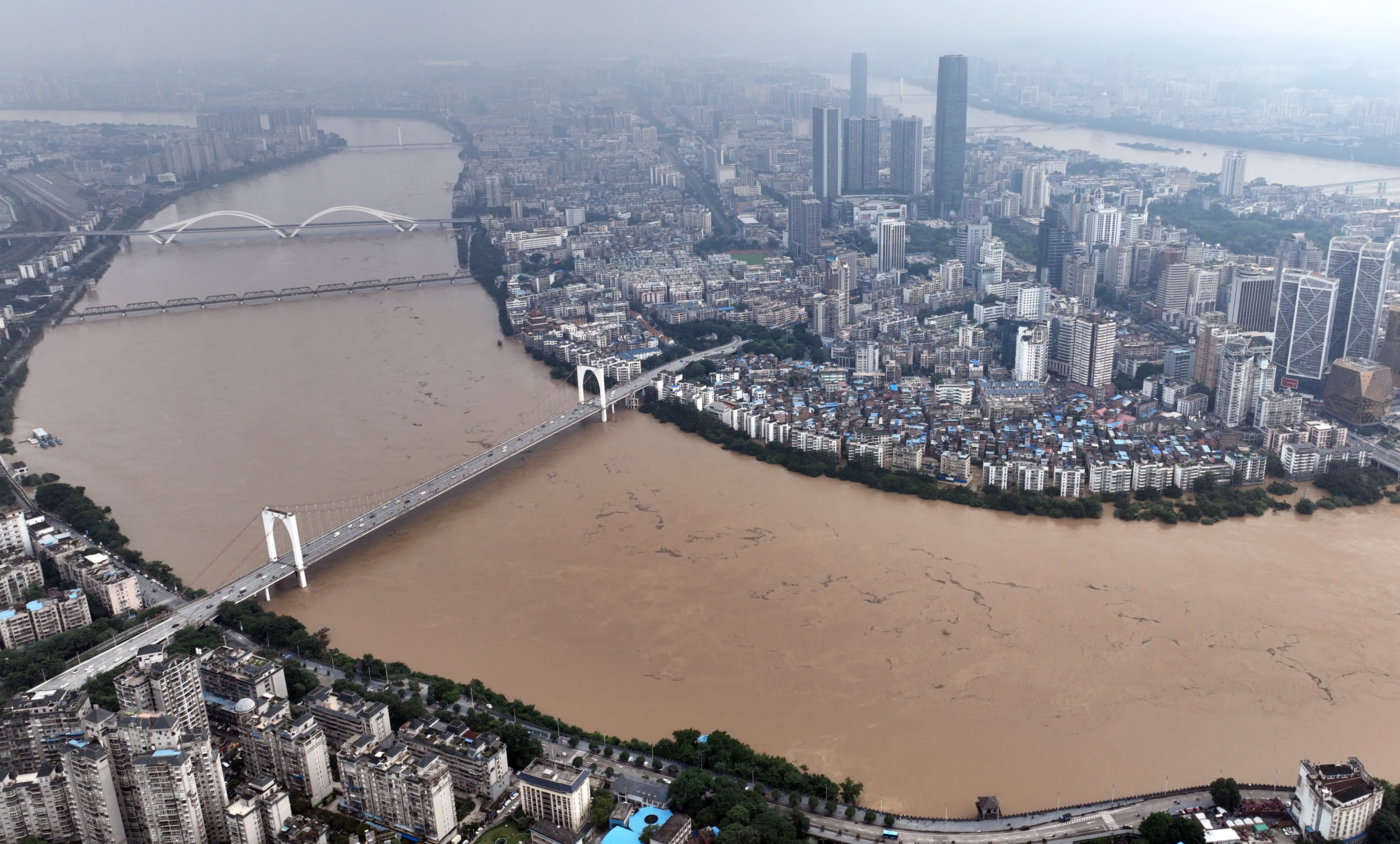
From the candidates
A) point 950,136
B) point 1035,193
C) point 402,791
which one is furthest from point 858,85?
point 402,791

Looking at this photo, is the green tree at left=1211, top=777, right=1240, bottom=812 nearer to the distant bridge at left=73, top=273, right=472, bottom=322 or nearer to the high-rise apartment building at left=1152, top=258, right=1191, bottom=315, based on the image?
the high-rise apartment building at left=1152, top=258, right=1191, bottom=315

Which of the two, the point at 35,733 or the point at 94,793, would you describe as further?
the point at 35,733

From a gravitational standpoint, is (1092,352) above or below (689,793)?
above

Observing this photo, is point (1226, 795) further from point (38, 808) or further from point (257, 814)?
point (38, 808)

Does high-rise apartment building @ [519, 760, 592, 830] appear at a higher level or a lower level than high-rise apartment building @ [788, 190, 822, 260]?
lower

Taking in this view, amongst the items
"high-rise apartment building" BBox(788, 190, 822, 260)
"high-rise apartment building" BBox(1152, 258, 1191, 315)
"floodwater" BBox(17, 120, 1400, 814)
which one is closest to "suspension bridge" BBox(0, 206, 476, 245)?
"high-rise apartment building" BBox(788, 190, 822, 260)

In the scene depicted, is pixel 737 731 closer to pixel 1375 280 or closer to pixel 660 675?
pixel 660 675
